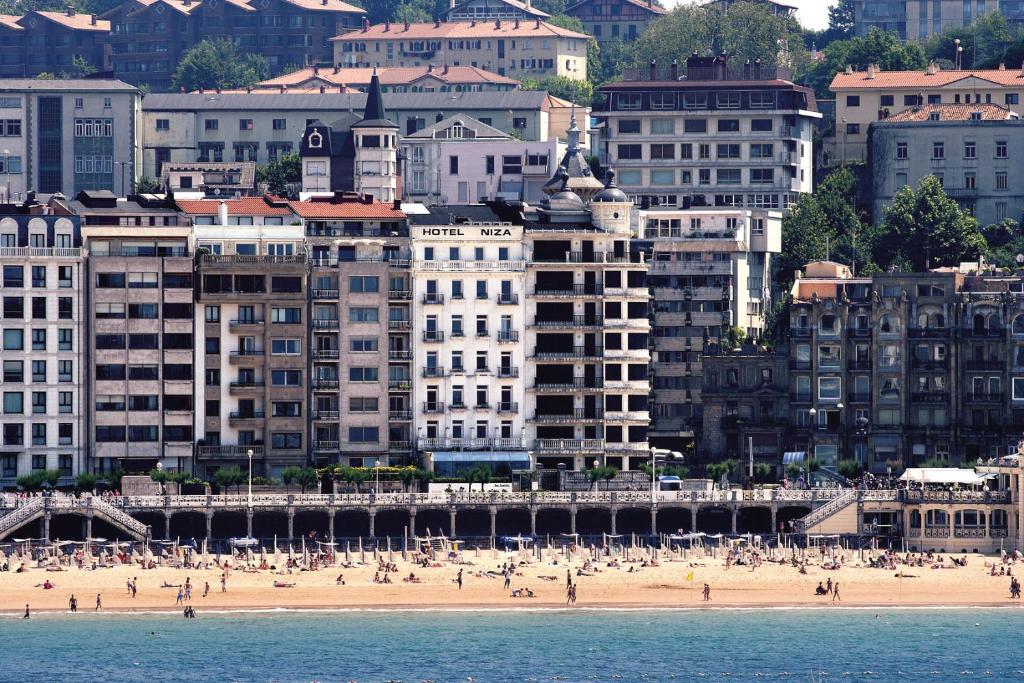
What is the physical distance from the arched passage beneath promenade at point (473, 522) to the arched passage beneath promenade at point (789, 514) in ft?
56.8

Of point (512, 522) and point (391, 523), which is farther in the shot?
point (512, 522)

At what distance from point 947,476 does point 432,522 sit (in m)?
30.3

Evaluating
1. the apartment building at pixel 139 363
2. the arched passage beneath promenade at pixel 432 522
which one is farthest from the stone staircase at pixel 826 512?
the apartment building at pixel 139 363

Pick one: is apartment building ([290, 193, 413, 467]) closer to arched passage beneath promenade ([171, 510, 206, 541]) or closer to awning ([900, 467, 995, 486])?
arched passage beneath promenade ([171, 510, 206, 541])

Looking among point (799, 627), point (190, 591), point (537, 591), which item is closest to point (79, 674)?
point (190, 591)

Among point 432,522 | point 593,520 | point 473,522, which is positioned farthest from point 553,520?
point 432,522

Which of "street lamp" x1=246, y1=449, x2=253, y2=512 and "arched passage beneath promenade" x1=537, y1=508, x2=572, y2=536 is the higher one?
"street lamp" x1=246, y1=449, x2=253, y2=512

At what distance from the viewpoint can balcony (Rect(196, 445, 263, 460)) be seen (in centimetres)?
19662

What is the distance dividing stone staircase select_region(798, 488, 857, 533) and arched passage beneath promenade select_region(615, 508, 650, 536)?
9.07 m

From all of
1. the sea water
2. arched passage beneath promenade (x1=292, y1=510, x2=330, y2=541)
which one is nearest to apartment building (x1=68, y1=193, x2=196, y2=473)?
arched passage beneath promenade (x1=292, y1=510, x2=330, y2=541)

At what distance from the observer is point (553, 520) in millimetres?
192625

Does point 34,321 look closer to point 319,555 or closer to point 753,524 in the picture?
point 319,555

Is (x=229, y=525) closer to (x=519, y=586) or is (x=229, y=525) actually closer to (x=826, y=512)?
(x=519, y=586)

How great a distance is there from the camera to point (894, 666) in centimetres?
16788
